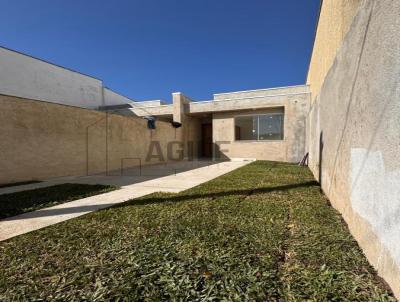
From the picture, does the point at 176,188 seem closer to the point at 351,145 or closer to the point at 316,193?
the point at 316,193

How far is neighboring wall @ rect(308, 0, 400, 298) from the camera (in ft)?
5.44

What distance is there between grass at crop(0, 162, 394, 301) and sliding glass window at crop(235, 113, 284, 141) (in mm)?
11101

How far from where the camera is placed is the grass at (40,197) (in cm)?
405

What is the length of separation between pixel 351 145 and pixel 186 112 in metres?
13.7

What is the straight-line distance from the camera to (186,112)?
631 inches

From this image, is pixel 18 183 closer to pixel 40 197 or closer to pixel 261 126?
pixel 40 197

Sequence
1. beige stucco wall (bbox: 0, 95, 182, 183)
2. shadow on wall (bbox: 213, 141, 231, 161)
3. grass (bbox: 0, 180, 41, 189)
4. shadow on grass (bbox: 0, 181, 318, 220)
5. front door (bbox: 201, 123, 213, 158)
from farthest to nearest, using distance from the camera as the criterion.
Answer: front door (bbox: 201, 123, 213, 158)
shadow on wall (bbox: 213, 141, 231, 161)
beige stucco wall (bbox: 0, 95, 182, 183)
grass (bbox: 0, 180, 41, 189)
shadow on grass (bbox: 0, 181, 318, 220)

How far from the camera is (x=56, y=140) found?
775 cm

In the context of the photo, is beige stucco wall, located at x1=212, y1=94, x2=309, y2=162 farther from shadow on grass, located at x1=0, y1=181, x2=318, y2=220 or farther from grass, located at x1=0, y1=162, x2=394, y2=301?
grass, located at x1=0, y1=162, x2=394, y2=301

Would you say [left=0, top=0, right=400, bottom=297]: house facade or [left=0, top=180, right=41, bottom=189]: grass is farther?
[left=0, top=180, right=41, bottom=189]: grass

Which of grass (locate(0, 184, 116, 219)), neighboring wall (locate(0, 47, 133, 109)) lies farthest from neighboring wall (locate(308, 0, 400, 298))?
neighboring wall (locate(0, 47, 133, 109))

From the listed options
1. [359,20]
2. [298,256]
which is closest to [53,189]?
[298,256]

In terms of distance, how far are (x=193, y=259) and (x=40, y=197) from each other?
14.1ft

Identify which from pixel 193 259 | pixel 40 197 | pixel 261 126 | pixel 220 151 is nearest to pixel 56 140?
pixel 40 197
